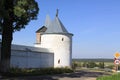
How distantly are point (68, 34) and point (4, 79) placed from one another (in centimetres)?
2621

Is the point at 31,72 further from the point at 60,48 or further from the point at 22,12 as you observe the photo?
the point at 60,48

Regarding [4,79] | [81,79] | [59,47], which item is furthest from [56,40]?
[4,79]

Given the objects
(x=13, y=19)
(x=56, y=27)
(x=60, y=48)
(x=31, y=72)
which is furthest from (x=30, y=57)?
(x=13, y=19)

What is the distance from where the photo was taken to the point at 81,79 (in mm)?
34094

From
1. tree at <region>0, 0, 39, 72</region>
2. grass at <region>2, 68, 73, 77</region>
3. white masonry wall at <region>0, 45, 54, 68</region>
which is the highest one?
tree at <region>0, 0, 39, 72</region>

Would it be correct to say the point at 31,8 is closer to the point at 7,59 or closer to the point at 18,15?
the point at 18,15

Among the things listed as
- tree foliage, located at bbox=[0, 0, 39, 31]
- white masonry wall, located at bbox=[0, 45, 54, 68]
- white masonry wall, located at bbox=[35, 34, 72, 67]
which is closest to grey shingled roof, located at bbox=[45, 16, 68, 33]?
white masonry wall, located at bbox=[35, 34, 72, 67]

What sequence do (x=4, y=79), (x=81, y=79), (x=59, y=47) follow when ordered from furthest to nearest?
(x=59, y=47) < (x=81, y=79) < (x=4, y=79)

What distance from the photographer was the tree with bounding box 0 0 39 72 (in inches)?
1260

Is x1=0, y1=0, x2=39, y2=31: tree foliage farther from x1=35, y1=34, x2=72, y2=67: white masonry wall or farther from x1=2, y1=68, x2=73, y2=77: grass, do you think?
x1=35, y1=34, x2=72, y2=67: white masonry wall

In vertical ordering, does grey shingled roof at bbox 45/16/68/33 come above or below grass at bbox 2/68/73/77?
above

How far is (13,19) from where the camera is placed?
3278 cm

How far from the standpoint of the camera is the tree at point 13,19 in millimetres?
32000

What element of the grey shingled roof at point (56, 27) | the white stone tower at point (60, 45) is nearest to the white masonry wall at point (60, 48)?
the white stone tower at point (60, 45)
